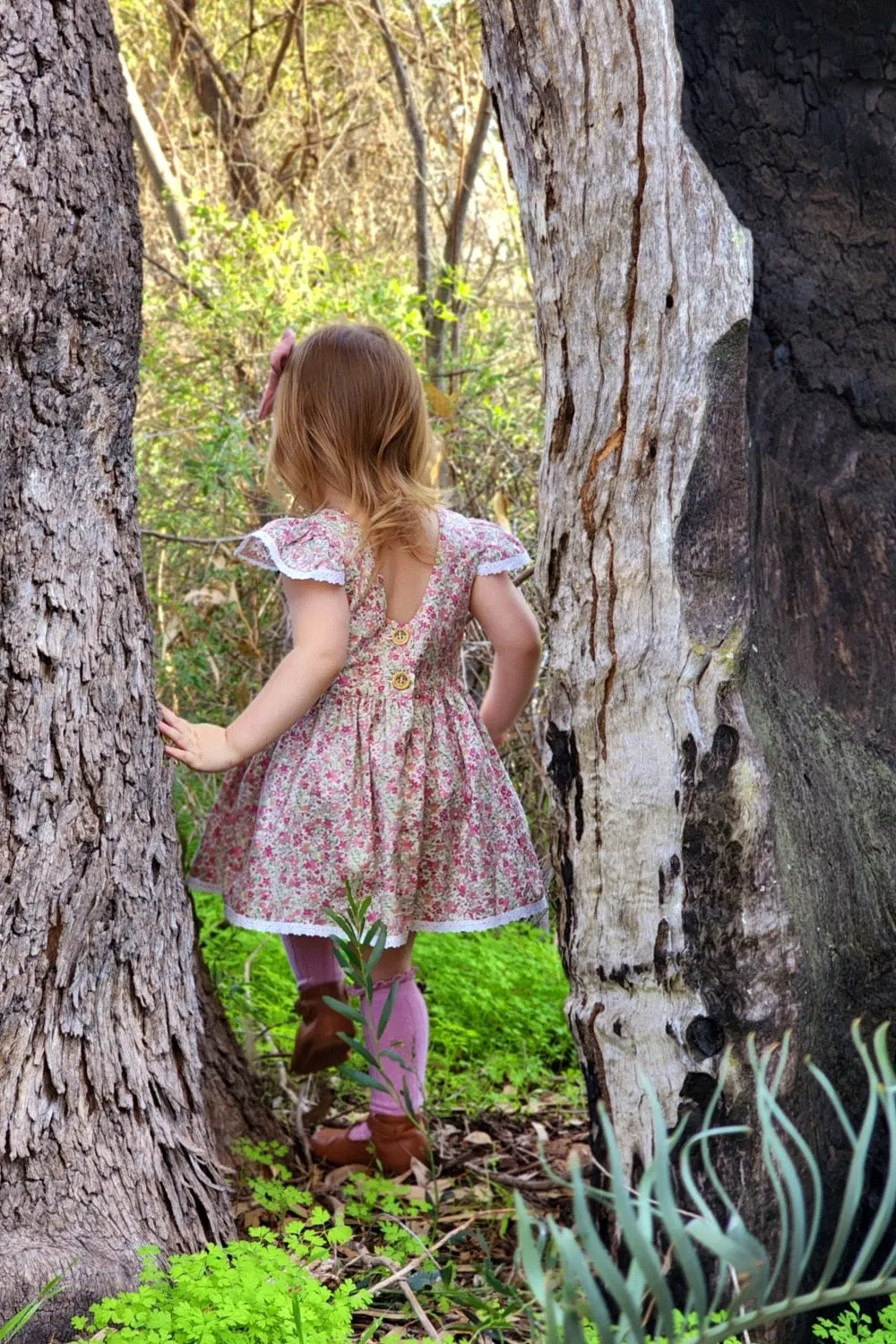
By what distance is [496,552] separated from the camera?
3.12m

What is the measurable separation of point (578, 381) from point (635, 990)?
105cm

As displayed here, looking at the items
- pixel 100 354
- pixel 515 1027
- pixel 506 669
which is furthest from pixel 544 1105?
pixel 100 354

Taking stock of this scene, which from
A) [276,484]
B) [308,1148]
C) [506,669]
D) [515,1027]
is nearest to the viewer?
[308,1148]

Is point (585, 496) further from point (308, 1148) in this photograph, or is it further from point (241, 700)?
point (241, 700)

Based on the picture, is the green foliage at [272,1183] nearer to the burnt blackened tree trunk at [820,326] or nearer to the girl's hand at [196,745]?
the girl's hand at [196,745]

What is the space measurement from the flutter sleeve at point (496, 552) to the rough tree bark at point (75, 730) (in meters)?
1.01

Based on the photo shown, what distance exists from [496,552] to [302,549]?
1.60 ft

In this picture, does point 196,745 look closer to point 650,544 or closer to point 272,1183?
point 272,1183

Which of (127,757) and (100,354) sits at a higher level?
(100,354)

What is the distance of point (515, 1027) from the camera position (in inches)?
146

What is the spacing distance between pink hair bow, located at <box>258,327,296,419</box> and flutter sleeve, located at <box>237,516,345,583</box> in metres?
0.44

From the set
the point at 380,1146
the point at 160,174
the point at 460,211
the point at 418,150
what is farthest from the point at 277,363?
the point at 160,174

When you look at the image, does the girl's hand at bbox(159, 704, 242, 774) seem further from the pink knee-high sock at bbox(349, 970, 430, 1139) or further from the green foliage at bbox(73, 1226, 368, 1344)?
the green foliage at bbox(73, 1226, 368, 1344)

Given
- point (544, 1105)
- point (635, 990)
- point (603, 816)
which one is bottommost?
point (544, 1105)
